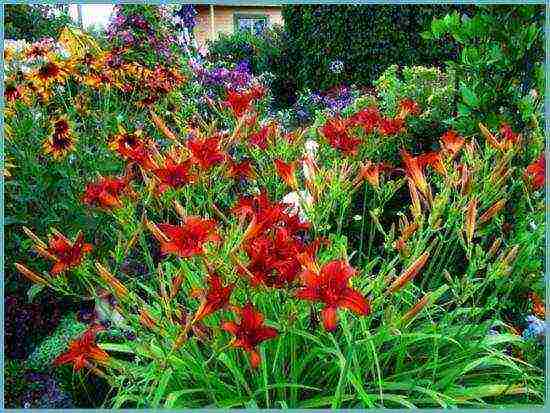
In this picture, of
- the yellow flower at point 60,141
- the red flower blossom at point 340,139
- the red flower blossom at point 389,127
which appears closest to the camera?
the red flower blossom at point 340,139

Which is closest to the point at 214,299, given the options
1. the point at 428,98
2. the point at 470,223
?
the point at 470,223

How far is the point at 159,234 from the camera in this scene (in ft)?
5.78

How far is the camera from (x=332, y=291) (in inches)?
59.0

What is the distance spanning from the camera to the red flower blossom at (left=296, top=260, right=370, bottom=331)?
1487 mm

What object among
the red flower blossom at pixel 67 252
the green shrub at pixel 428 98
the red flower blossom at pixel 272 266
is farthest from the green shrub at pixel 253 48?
the red flower blossom at pixel 272 266

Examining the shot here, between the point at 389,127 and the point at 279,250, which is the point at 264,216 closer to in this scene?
the point at 279,250

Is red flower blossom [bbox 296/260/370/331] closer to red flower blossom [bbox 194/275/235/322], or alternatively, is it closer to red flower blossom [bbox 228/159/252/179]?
red flower blossom [bbox 194/275/235/322]

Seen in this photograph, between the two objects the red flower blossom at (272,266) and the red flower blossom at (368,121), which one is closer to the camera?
the red flower blossom at (272,266)

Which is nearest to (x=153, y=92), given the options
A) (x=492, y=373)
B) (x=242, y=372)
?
(x=242, y=372)

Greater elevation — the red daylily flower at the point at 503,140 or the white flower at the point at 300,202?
the red daylily flower at the point at 503,140

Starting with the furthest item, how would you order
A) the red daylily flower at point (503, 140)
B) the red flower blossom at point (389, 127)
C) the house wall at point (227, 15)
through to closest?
the house wall at point (227, 15) < the red flower blossom at point (389, 127) < the red daylily flower at point (503, 140)

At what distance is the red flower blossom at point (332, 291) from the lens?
1487 millimetres

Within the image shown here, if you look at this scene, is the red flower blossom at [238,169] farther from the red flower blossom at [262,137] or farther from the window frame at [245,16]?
the window frame at [245,16]

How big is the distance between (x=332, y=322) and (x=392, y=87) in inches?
127
